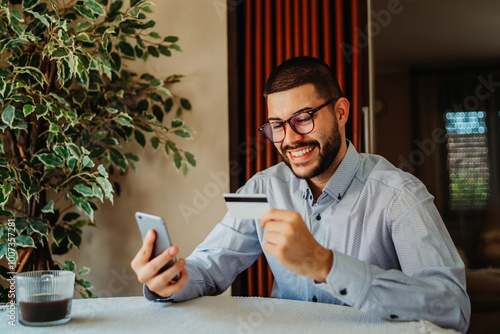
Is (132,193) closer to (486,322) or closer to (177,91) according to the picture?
(177,91)

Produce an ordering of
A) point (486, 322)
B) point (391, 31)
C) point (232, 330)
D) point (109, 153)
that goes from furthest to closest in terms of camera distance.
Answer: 1. point (391, 31)
2. point (486, 322)
3. point (109, 153)
4. point (232, 330)

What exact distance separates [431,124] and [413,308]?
5.68ft

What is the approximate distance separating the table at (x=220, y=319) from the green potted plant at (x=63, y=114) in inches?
33.6

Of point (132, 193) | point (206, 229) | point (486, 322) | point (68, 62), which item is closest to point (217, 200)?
point (206, 229)

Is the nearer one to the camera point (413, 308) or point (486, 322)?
point (413, 308)

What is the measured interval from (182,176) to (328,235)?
130 centimetres

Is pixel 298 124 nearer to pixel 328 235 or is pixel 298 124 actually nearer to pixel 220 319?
pixel 328 235

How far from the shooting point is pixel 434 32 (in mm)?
2584

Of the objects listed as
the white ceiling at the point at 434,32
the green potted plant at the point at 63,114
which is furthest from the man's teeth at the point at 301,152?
the white ceiling at the point at 434,32

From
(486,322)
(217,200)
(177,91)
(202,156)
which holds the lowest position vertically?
(486,322)

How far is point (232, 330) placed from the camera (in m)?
0.99

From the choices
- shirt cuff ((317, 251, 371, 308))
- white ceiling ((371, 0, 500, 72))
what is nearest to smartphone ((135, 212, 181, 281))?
shirt cuff ((317, 251, 371, 308))

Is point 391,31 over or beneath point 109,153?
over

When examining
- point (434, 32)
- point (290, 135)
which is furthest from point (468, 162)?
point (290, 135)
